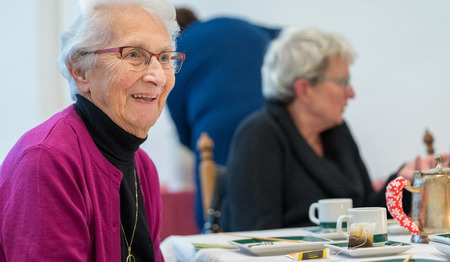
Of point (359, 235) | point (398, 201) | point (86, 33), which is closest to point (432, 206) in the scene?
point (398, 201)

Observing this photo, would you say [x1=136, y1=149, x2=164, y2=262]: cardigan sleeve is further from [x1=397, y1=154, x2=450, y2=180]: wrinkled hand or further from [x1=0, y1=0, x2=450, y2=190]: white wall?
[x1=0, y1=0, x2=450, y2=190]: white wall

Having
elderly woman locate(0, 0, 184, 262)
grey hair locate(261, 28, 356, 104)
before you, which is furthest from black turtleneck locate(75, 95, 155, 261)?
grey hair locate(261, 28, 356, 104)

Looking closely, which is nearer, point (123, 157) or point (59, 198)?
point (59, 198)

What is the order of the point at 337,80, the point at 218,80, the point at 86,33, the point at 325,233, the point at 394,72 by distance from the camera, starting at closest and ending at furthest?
the point at 86,33, the point at 325,233, the point at 337,80, the point at 218,80, the point at 394,72

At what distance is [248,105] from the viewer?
2.88 metres

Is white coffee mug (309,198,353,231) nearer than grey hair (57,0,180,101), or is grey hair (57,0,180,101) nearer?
grey hair (57,0,180,101)

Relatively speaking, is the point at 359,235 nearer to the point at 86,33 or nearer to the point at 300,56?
the point at 86,33

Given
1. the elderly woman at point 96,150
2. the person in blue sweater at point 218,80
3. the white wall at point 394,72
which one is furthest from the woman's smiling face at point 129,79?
the white wall at point 394,72

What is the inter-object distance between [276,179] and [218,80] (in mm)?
1012

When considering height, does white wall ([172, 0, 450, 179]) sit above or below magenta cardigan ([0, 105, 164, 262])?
above

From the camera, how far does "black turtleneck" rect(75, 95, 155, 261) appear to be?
1.23 metres

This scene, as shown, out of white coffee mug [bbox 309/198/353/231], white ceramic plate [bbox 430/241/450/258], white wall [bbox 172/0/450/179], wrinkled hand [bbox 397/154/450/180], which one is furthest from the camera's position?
white wall [bbox 172/0/450/179]

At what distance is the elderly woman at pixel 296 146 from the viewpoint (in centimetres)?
200

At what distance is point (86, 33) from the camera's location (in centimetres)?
124
